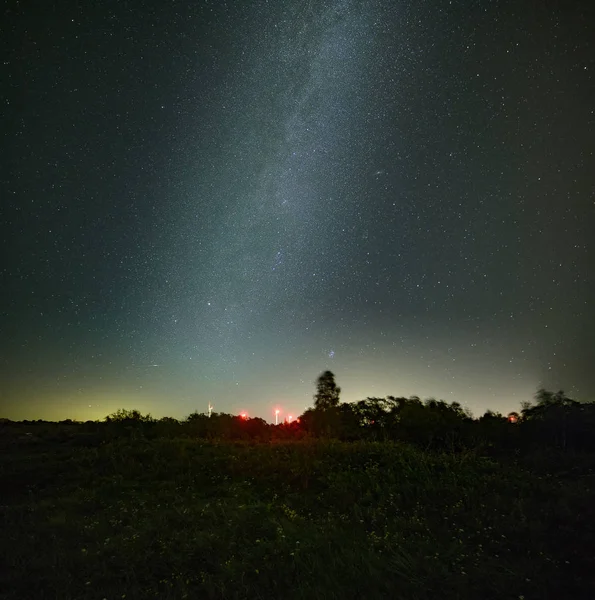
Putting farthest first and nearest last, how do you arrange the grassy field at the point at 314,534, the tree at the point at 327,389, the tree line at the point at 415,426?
the tree at the point at 327,389
the tree line at the point at 415,426
the grassy field at the point at 314,534

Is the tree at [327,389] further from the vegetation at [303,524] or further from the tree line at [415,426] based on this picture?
the vegetation at [303,524]

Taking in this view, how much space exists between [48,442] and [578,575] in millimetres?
31287

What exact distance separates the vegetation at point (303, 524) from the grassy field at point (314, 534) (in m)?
0.03

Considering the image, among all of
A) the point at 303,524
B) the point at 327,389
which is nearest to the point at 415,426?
the point at 303,524

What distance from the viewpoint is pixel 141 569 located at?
766cm

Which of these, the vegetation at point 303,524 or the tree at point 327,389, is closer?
the vegetation at point 303,524

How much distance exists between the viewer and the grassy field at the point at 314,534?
6551 mm

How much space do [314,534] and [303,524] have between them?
0.95 meters

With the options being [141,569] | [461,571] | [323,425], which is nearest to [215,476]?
[141,569]

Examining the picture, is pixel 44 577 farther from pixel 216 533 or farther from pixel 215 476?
pixel 215 476

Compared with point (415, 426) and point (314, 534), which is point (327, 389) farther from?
point (314, 534)

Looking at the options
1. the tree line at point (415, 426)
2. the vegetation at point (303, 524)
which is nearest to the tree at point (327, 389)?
the tree line at point (415, 426)

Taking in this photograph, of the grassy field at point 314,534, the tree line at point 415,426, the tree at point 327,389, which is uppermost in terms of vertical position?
the tree at point 327,389

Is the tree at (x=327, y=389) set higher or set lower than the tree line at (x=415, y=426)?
higher
